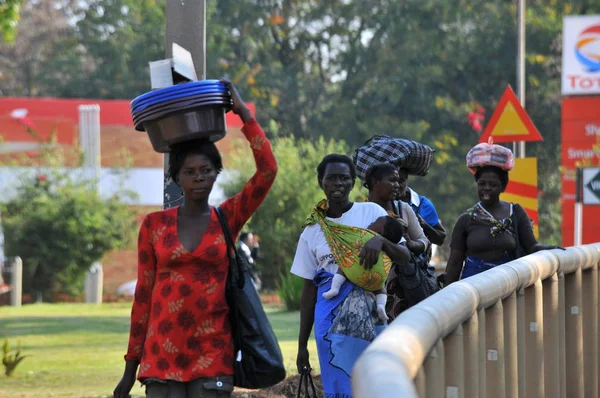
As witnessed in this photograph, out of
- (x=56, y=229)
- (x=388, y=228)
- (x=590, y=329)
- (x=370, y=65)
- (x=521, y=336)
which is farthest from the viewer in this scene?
(x=370, y=65)

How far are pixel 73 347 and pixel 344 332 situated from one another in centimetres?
915

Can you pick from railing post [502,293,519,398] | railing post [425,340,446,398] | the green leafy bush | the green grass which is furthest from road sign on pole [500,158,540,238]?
railing post [425,340,446,398]

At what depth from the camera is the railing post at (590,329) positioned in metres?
6.90

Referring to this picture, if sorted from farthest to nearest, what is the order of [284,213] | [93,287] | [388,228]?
[93,287]
[284,213]
[388,228]

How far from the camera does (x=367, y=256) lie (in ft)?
18.6

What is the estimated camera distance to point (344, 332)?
5785mm

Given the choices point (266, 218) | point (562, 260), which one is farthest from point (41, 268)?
point (562, 260)

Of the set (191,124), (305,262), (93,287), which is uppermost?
(191,124)

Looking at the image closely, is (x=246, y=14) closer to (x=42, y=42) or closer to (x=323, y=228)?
(x=42, y=42)

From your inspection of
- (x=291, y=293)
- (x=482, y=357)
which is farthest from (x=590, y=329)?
(x=291, y=293)

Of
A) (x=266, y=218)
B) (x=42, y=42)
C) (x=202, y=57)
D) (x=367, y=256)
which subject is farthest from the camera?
(x=42, y=42)

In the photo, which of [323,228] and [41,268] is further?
[41,268]

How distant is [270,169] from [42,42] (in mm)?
52749

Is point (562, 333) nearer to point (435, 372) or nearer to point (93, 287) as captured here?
point (435, 372)
